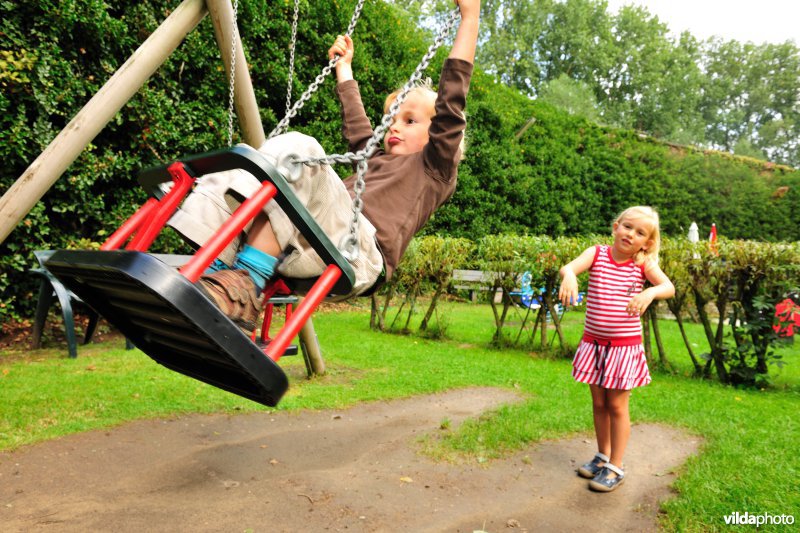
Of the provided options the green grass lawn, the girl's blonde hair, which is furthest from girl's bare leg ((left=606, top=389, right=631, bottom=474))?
the girl's blonde hair

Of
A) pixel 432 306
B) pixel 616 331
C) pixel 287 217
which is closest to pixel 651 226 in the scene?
pixel 616 331

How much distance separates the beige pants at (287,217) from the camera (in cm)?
170

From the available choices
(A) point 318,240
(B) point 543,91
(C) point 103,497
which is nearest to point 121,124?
(C) point 103,497

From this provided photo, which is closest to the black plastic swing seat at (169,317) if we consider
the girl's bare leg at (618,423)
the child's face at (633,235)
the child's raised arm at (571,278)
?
the child's raised arm at (571,278)

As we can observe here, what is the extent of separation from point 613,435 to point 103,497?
2.31m

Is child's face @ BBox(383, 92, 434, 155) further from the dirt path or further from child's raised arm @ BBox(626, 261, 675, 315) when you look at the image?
the dirt path

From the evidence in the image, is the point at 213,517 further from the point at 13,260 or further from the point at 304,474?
the point at 13,260

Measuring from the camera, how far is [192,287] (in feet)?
4.14

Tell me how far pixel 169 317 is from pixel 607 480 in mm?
2204

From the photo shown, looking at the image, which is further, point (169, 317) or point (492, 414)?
point (492, 414)

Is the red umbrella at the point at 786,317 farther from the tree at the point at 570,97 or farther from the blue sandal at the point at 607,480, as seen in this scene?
the tree at the point at 570,97

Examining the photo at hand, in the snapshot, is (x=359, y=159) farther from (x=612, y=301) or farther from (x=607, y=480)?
(x=607, y=480)

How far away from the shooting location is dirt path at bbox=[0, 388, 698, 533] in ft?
7.23

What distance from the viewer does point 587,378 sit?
286cm
